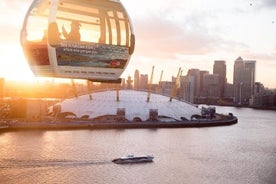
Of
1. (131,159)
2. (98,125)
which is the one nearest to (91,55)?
(131,159)

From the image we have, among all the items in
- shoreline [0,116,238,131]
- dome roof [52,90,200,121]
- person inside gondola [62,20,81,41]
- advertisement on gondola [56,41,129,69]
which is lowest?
shoreline [0,116,238,131]

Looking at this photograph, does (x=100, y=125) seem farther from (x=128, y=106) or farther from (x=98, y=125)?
(x=128, y=106)

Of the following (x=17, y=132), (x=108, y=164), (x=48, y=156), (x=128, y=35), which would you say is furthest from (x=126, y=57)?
(x=17, y=132)

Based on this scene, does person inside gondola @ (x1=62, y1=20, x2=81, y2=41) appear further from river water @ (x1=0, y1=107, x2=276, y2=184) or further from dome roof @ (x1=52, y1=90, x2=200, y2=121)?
dome roof @ (x1=52, y1=90, x2=200, y2=121)

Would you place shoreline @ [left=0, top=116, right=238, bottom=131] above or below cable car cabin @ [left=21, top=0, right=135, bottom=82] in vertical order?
below

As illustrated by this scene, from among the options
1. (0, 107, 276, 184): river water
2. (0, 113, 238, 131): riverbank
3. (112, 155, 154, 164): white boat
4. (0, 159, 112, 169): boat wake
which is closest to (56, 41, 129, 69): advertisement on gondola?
(0, 107, 276, 184): river water

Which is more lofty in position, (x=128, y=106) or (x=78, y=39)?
(x=78, y=39)
